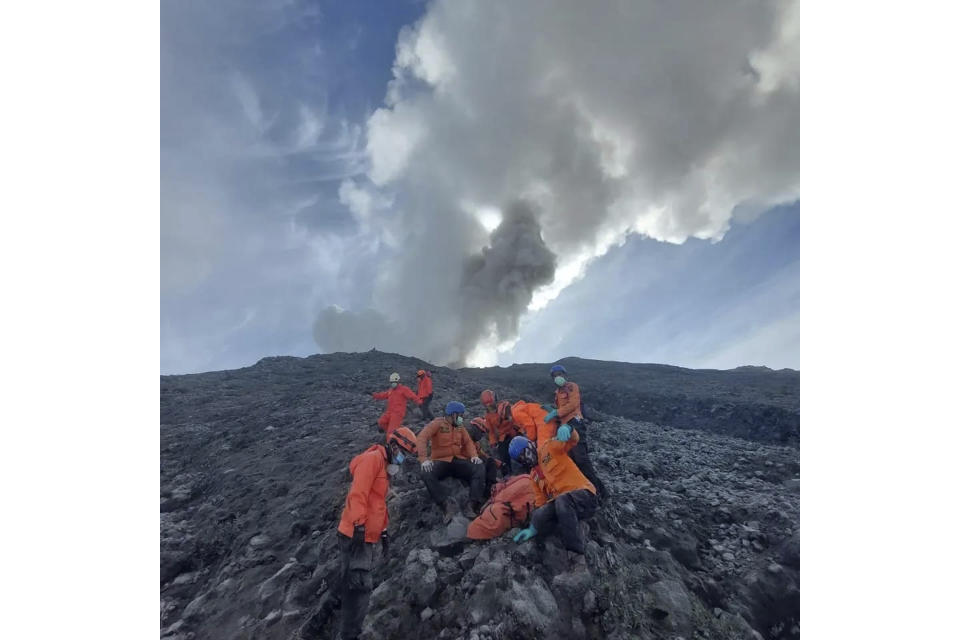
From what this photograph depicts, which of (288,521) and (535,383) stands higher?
(535,383)

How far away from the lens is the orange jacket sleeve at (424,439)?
6504mm

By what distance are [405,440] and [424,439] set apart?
0.36 meters

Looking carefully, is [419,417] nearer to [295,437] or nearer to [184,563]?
[295,437]

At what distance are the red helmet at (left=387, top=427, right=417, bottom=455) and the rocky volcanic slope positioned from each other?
0.70 m

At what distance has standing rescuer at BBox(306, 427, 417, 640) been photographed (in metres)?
4.69

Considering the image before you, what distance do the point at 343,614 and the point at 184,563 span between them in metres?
3.00

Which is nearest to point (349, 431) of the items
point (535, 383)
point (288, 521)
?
point (288, 521)

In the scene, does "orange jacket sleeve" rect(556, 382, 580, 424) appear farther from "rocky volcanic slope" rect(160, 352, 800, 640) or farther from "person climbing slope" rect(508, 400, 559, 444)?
"rocky volcanic slope" rect(160, 352, 800, 640)

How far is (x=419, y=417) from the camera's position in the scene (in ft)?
38.3

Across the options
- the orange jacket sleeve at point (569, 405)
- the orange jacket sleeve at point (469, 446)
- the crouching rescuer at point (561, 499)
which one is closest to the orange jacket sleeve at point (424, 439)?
the orange jacket sleeve at point (469, 446)

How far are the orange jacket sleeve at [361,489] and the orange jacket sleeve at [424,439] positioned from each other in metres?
1.46

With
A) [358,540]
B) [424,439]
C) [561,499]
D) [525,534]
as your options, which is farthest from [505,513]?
[358,540]

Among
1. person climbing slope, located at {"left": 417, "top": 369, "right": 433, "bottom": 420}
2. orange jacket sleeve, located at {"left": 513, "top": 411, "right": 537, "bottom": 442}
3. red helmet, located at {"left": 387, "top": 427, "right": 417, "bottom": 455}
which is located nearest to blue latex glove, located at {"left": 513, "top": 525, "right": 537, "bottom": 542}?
red helmet, located at {"left": 387, "top": 427, "right": 417, "bottom": 455}

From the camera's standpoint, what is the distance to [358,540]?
15.7ft
